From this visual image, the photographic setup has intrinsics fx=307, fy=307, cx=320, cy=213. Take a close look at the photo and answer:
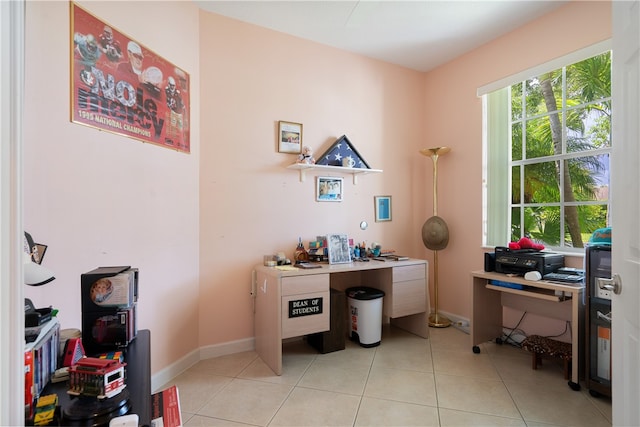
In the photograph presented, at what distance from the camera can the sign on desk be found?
2.31 meters

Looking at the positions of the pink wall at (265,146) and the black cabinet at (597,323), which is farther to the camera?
the pink wall at (265,146)

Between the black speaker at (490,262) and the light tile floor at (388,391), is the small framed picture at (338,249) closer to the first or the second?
the light tile floor at (388,391)

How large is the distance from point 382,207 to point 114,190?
2482mm

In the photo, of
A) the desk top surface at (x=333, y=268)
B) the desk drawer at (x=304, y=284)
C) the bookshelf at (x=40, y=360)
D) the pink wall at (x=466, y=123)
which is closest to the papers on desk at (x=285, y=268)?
the desk top surface at (x=333, y=268)

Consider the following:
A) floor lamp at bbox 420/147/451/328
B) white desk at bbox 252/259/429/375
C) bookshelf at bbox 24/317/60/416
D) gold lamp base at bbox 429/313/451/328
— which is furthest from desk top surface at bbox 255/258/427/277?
bookshelf at bbox 24/317/60/416

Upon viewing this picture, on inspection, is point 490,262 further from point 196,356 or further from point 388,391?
point 196,356

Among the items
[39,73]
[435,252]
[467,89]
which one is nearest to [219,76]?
[39,73]

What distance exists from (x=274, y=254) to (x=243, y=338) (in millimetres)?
774

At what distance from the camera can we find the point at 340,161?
3.05 metres

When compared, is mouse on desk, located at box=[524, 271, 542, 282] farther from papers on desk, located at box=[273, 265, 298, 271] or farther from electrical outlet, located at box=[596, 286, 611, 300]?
papers on desk, located at box=[273, 265, 298, 271]

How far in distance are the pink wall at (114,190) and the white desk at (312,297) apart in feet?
1.87

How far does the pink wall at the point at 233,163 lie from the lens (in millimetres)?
1580

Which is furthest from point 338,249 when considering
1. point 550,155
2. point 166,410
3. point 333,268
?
point 550,155

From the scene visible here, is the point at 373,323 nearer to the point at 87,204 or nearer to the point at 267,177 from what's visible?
the point at 267,177
